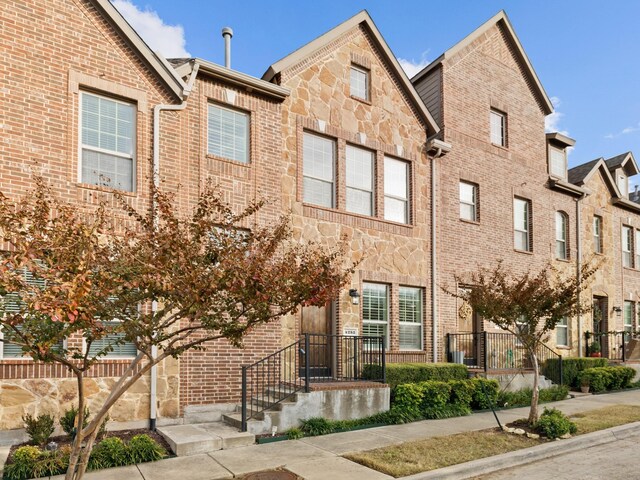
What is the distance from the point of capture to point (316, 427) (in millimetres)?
9922

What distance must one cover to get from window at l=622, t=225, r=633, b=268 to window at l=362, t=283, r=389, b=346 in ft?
45.5

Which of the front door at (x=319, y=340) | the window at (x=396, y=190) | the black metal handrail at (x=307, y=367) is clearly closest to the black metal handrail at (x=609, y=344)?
Result: the window at (x=396, y=190)

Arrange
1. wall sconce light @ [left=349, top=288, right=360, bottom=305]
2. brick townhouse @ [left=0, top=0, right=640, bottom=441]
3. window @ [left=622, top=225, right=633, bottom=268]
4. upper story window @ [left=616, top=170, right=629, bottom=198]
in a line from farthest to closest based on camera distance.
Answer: upper story window @ [left=616, top=170, right=629, bottom=198]
window @ [left=622, top=225, right=633, bottom=268]
wall sconce light @ [left=349, top=288, right=360, bottom=305]
brick townhouse @ [left=0, top=0, right=640, bottom=441]

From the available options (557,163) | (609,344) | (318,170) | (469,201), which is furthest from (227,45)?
(609,344)

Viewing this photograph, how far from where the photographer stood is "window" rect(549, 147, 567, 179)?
19.3 m

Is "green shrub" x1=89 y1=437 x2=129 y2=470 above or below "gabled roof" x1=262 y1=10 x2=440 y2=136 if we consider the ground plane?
below

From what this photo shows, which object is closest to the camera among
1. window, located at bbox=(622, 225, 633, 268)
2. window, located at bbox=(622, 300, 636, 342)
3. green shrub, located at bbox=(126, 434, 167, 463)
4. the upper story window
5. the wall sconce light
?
green shrub, located at bbox=(126, 434, 167, 463)

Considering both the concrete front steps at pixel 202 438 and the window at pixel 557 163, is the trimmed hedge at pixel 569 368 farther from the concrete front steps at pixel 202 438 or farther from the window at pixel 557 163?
the concrete front steps at pixel 202 438

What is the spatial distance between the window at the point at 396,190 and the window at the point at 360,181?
50 cm

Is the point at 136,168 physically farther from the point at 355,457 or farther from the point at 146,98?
the point at 355,457

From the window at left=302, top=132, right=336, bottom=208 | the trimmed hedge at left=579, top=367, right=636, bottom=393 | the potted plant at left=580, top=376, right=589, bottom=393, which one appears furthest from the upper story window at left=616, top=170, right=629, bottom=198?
the window at left=302, top=132, right=336, bottom=208

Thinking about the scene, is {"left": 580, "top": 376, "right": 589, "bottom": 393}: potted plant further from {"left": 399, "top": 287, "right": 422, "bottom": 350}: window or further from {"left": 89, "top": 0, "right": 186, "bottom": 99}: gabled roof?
{"left": 89, "top": 0, "right": 186, "bottom": 99}: gabled roof

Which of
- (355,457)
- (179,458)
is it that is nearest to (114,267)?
(179,458)

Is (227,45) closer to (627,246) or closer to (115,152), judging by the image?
(115,152)
